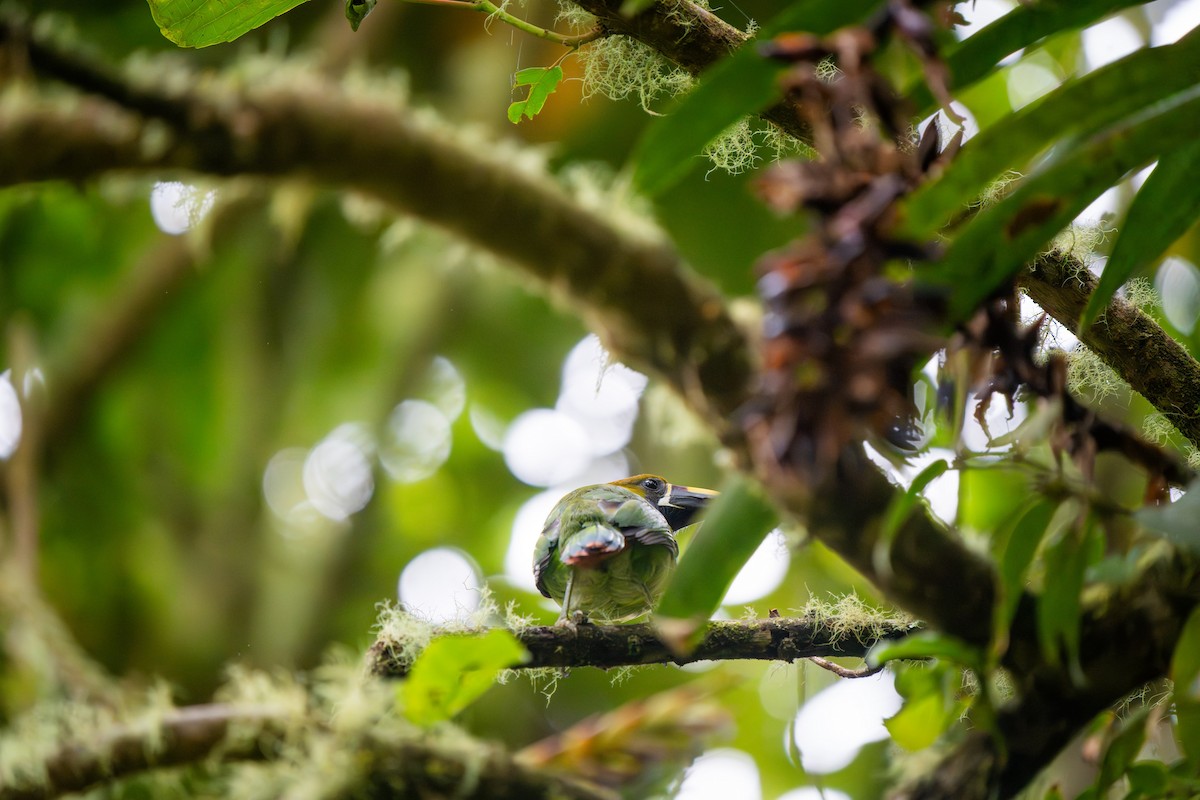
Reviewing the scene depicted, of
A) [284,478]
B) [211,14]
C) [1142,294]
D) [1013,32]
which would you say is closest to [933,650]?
[1013,32]

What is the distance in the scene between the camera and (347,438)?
3109 mm

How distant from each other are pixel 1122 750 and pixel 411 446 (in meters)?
2.53

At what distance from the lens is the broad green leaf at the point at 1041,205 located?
20.2 inches

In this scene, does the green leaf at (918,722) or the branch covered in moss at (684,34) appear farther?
the branch covered in moss at (684,34)

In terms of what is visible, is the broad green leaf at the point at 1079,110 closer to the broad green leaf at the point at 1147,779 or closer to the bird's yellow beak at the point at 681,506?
the broad green leaf at the point at 1147,779

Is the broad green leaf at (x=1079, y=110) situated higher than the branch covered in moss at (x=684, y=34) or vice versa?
the branch covered in moss at (x=684, y=34)

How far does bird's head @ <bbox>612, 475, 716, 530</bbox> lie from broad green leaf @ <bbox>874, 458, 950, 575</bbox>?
811mm

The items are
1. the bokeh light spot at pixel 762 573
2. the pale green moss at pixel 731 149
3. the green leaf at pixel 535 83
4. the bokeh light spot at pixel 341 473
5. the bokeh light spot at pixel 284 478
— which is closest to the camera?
the bokeh light spot at pixel 762 573

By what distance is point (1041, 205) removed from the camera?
532 mm

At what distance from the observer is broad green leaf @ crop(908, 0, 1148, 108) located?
63cm

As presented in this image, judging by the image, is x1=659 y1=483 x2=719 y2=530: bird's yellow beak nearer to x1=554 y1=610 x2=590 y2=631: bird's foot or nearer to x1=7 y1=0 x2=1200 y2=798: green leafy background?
x1=554 y1=610 x2=590 y2=631: bird's foot

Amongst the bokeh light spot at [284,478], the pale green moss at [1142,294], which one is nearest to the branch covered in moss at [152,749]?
the pale green moss at [1142,294]

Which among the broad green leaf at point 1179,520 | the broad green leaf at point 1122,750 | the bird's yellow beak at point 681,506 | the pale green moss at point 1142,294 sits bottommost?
the broad green leaf at point 1122,750

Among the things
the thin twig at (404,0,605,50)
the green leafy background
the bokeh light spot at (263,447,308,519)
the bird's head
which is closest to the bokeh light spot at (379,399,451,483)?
the green leafy background
